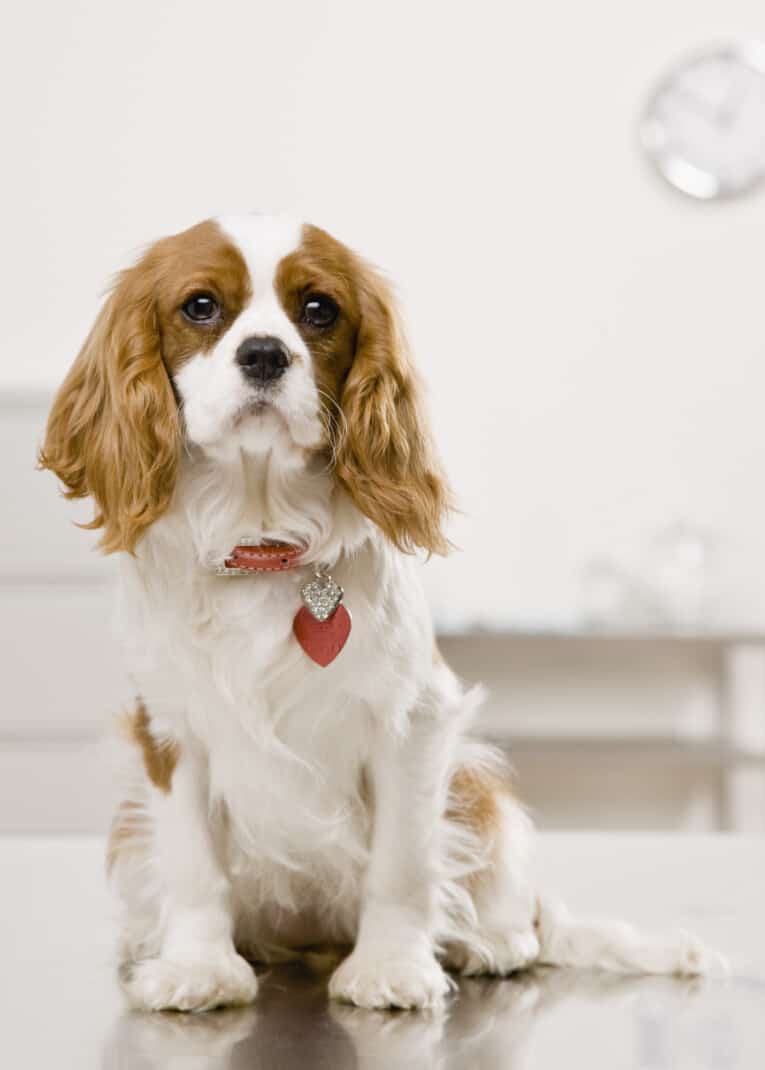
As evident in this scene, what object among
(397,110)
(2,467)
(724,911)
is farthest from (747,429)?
(724,911)

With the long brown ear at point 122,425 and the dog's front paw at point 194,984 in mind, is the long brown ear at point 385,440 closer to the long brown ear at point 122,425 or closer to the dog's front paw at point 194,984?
the long brown ear at point 122,425

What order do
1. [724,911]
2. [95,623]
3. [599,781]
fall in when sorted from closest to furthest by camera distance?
1. [724,911]
2. [95,623]
3. [599,781]

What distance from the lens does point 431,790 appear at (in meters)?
1.50

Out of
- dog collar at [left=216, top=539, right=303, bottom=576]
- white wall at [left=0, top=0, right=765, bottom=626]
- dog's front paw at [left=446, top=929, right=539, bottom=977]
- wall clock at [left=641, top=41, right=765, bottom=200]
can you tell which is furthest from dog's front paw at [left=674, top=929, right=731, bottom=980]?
wall clock at [left=641, top=41, right=765, bottom=200]

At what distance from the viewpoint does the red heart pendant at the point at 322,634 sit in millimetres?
1373

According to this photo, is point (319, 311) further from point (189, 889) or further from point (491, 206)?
point (491, 206)

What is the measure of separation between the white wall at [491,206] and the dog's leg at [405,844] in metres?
3.83

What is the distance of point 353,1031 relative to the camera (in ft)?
4.16

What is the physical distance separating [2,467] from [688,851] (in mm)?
2875

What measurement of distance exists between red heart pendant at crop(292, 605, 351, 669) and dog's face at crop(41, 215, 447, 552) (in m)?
0.10

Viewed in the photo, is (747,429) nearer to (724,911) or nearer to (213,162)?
(213,162)

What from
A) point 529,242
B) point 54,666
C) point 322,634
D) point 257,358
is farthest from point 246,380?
point 529,242

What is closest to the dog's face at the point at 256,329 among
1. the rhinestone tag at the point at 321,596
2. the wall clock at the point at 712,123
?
the rhinestone tag at the point at 321,596

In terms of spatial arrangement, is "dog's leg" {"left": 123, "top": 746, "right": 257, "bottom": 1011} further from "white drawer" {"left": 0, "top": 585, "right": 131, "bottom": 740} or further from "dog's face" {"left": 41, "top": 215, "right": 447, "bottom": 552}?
"white drawer" {"left": 0, "top": 585, "right": 131, "bottom": 740}
